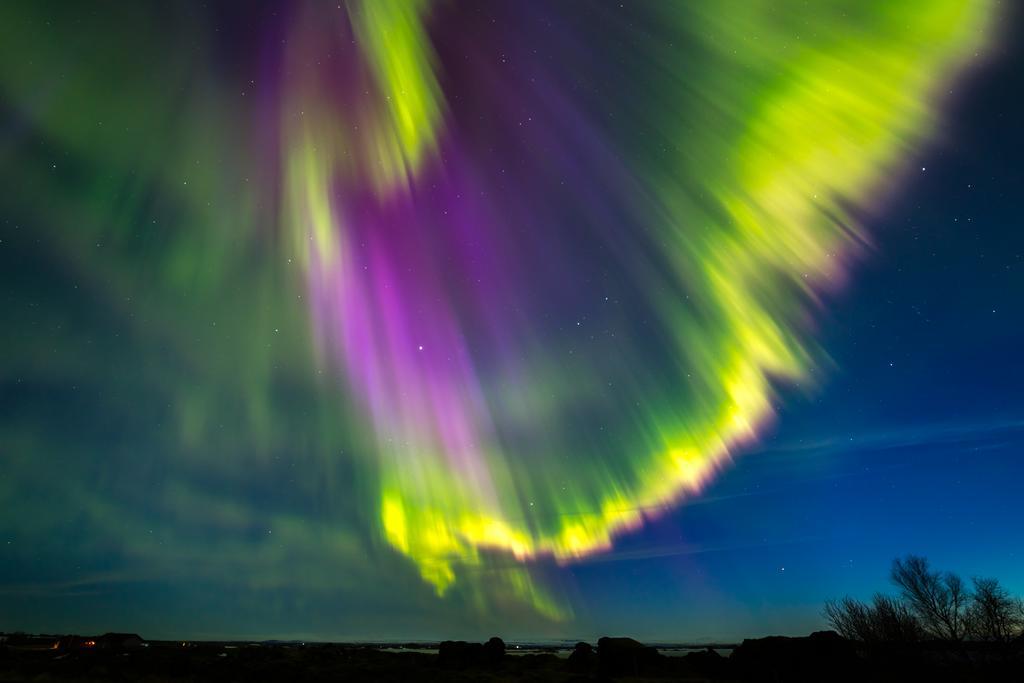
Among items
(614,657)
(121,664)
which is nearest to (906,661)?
(614,657)

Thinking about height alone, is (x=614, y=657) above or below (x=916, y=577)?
below

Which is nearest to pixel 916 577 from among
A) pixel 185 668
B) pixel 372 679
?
pixel 372 679

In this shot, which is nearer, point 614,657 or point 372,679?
point 372,679

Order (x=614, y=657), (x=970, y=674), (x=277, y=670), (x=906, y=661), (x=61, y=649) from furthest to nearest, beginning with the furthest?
(x=61, y=649) < (x=614, y=657) < (x=277, y=670) < (x=906, y=661) < (x=970, y=674)

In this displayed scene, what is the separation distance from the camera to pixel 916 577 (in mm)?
70688

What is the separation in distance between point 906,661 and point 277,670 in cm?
6298

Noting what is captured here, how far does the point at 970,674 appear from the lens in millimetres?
47250

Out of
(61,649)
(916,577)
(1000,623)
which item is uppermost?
(916,577)

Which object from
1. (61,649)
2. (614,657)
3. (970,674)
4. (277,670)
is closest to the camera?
(970,674)

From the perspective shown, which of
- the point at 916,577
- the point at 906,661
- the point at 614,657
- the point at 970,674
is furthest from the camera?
the point at 916,577

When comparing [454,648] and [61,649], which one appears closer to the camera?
[454,648]

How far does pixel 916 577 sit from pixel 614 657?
42.1 metres

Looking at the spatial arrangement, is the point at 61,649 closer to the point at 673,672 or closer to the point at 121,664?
the point at 121,664

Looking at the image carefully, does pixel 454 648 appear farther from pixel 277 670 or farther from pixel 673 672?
pixel 673 672
